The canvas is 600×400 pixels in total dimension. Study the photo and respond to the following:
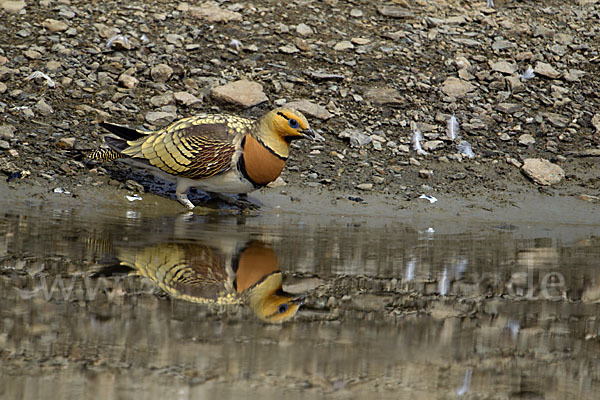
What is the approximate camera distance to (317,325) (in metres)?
3.75

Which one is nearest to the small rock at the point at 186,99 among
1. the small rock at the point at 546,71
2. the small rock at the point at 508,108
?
the small rock at the point at 508,108

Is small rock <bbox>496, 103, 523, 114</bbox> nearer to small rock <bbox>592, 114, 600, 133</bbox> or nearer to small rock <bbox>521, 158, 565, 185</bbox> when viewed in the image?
small rock <bbox>592, 114, 600, 133</bbox>

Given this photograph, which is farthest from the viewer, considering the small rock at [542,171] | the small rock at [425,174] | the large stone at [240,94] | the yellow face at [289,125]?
the large stone at [240,94]

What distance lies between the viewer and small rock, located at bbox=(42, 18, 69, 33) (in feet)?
28.4

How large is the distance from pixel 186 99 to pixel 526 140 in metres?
3.28

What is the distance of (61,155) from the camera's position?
7.25m

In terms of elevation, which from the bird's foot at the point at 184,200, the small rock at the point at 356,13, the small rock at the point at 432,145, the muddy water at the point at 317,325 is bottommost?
the muddy water at the point at 317,325

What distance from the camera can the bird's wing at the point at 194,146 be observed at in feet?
21.3

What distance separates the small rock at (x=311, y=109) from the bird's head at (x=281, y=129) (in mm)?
1457

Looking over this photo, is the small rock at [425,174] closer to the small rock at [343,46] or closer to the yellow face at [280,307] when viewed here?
the small rock at [343,46]

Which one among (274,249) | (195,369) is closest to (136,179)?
(274,249)

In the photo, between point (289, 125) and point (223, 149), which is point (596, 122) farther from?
point (223, 149)

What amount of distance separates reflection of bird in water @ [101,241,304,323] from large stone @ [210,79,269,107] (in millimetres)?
2849

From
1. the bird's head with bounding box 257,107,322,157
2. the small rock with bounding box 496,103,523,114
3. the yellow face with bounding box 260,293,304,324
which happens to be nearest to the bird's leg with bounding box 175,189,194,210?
the bird's head with bounding box 257,107,322,157
